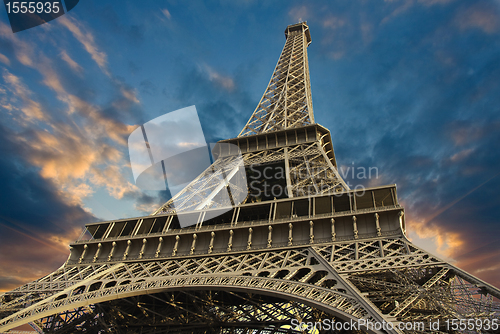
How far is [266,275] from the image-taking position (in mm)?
16109

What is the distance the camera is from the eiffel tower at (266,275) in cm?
1128

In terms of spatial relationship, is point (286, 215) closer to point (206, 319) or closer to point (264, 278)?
point (264, 278)

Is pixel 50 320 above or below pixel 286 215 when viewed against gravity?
below

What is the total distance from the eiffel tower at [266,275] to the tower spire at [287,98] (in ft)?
40.8

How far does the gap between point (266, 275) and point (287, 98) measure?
32446 millimetres

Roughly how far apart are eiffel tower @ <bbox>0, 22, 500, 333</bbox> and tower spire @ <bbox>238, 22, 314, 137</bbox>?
12450mm

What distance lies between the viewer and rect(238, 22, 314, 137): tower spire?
1545 inches

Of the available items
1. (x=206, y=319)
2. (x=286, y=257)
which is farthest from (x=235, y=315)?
(x=286, y=257)

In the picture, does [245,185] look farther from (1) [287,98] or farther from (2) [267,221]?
(1) [287,98]

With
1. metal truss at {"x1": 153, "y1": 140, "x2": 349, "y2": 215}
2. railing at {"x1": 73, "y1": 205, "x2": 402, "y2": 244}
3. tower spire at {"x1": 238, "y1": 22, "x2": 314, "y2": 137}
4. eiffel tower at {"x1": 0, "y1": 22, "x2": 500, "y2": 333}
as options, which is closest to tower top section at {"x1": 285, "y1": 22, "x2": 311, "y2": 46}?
tower spire at {"x1": 238, "y1": 22, "x2": 314, "y2": 137}

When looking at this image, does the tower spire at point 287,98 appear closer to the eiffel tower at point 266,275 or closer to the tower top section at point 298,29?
the tower top section at point 298,29

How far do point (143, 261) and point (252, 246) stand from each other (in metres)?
6.68

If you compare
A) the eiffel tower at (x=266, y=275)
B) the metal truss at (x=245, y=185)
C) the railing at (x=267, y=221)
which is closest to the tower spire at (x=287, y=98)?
the metal truss at (x=245, y=185)

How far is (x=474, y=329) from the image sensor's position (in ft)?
31.0
